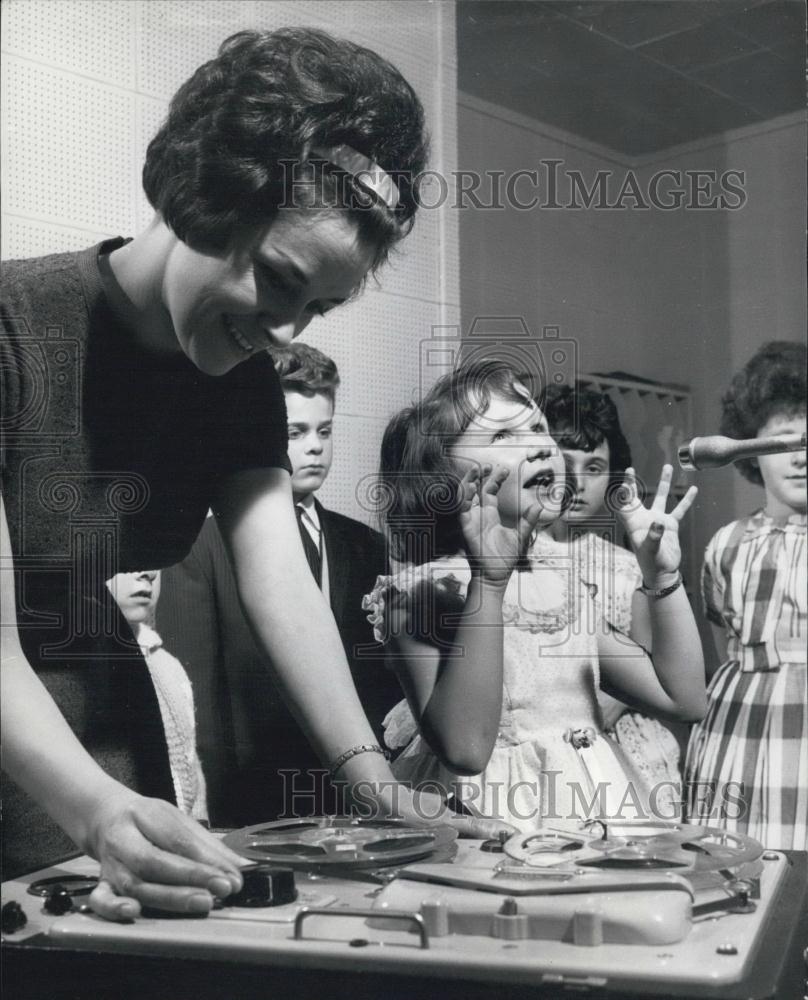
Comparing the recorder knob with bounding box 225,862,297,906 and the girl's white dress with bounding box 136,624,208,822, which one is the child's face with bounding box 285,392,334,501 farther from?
the recorder knob with bounding box 225,862,297,906

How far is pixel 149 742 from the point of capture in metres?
1.47

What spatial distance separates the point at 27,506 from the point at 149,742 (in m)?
0.34

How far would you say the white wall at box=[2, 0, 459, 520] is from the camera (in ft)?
4.85

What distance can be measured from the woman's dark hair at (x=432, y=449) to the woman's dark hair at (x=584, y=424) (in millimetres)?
43

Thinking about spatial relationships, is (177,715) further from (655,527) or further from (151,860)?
(655,527)

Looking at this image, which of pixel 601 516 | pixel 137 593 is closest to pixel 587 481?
pixel 601 516

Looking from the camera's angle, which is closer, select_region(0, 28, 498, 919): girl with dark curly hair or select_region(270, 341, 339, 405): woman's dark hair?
select_region(0, 28, 498, 919): girl with dark curly hair

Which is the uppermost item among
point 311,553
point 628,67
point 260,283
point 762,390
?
point 628,67

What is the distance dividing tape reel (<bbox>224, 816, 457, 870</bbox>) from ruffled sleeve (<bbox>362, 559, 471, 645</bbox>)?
0.79ft

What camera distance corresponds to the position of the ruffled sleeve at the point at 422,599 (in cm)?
147

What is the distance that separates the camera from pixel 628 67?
1528 millimetres

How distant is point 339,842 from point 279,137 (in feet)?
2.77

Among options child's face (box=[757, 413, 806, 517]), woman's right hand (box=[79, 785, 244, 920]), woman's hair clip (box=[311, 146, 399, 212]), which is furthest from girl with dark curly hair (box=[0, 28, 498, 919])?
child's face (box=[757, 413, 806, 517])

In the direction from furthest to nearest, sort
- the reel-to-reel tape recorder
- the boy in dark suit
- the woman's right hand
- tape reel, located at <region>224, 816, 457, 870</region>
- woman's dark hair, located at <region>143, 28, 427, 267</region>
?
the boy in dark suit < woman's dark hair, located at <region>143, 28, 427, 267</region> < tape reel, located at <region>224, 816, 457, 870</region> < the woman's right hand < the reel-to-reel tape recorder
